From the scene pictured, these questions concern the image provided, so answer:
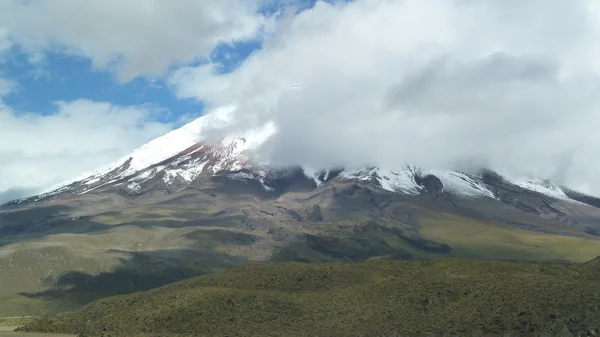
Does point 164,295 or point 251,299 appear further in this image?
point 164,295

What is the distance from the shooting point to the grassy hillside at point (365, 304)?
8062cm

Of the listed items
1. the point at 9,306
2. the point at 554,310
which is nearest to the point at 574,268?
the point at 554,310

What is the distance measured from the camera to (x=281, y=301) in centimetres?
9662

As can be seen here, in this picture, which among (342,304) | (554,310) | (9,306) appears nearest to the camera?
(554,310)

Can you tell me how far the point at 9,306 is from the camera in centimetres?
19938

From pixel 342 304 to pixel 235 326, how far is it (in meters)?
16.9

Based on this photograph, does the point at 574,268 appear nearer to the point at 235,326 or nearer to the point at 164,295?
the point at 235,326

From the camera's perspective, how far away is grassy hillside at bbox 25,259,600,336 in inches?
3174

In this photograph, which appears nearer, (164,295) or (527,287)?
(527,287)

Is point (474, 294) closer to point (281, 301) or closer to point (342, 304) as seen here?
point (342, 304)

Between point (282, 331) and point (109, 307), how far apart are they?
35.3 meters

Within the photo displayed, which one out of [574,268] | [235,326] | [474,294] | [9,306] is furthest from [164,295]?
[9,306]

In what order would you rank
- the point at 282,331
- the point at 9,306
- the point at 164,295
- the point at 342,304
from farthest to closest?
the point at 9,306 → the point at 164,295 → the point at 342,304 → the point at 282,331

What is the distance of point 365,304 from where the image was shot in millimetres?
94438
